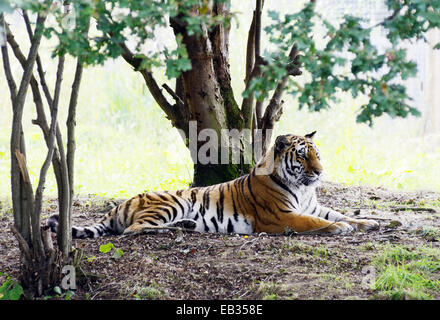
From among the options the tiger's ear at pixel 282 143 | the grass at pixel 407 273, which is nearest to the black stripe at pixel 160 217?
the tiger's ear at pixel 282 143

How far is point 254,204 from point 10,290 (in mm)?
2435

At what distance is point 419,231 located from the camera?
4734 mm

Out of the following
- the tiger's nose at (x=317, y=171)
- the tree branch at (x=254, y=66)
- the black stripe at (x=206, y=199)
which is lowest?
the black stripe at (x=206, y=199)

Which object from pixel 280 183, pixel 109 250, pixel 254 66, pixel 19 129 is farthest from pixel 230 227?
pixel 19 129

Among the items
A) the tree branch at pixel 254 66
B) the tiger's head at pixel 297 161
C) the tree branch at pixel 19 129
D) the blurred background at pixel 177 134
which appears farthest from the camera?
the blurred background at pixel 177 134

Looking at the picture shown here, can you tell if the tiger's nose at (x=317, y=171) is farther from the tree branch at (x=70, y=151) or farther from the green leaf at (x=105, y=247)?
the tree branch at (x=70, y=151)

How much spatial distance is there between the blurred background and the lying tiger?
7.56 feet

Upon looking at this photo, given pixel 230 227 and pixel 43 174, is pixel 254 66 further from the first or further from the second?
pixel 43 174

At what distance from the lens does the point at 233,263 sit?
12.7ft

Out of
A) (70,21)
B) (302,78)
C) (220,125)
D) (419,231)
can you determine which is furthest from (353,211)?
(302,78)

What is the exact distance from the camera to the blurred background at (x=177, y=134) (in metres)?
8.41

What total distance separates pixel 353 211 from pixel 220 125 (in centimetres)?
169

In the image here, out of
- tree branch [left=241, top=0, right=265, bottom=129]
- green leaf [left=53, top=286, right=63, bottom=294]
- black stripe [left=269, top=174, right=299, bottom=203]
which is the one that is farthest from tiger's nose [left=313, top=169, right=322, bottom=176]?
green leaf [left=53, top=286, right=63, bottom=294]

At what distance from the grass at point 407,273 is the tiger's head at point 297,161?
1.17m
